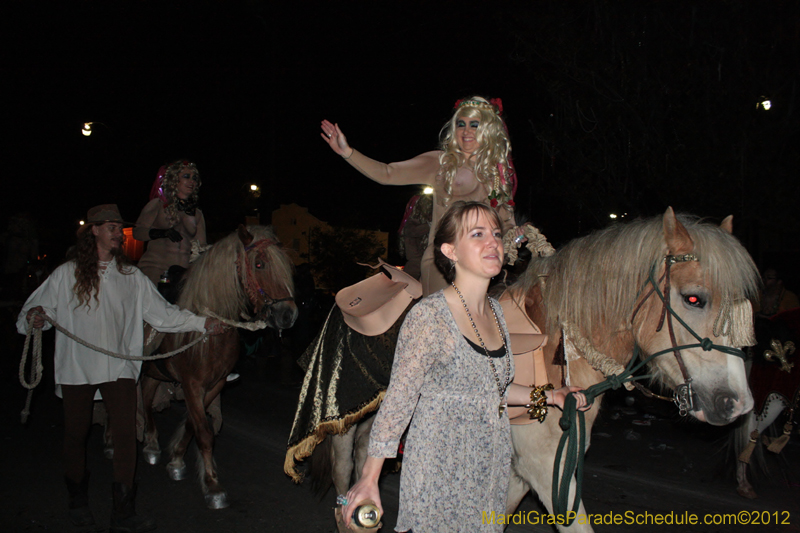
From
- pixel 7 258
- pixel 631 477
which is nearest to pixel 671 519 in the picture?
pixel 631 477

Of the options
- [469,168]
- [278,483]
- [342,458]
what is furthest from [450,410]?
[278,483]

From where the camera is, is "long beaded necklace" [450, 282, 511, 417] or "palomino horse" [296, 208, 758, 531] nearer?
"long beaded necklace" [450, 282, 511, 417]

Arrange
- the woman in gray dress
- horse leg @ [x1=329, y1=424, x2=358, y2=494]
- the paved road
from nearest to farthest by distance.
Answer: the woman in gray dress, horse leg @ [x1=329, y1=424, x2=358, y2=494], the paved road

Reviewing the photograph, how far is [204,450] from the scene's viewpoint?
5016mm

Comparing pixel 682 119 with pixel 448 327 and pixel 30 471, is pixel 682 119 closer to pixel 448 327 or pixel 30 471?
pixel 448 327

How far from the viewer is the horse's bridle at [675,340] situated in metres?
2.67

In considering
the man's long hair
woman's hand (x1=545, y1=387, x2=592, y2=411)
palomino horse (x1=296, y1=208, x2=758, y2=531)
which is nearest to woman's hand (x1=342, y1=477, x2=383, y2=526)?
woman's hand (x1=545, y1=387, x2=592, y2=411)

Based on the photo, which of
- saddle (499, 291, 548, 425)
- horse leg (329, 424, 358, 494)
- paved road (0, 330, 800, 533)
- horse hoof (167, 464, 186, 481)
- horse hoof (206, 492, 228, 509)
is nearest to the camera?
saddle (499, 291, 548, 425)

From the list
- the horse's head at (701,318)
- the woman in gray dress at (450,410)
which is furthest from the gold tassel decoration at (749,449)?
the woman in gray dress at (450,410)

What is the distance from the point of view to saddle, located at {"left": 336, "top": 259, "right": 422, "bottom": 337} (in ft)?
12.0

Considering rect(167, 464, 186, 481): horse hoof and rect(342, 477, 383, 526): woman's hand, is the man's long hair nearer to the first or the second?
rect(167, 464, 186, 481): horse hoof

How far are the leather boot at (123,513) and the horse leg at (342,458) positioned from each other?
1507 mm

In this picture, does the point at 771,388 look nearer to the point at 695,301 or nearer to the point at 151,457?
the point at 695,301

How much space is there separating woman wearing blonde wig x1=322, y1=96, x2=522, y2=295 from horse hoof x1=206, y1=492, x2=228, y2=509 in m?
2.64
